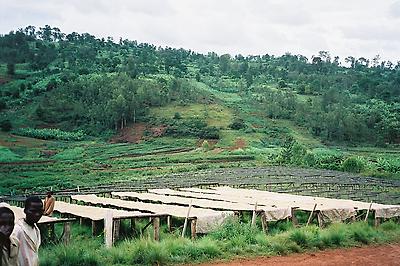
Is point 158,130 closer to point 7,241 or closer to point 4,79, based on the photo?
point 4,79

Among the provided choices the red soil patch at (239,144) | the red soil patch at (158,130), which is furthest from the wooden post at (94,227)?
the red soil patch at (158,130)

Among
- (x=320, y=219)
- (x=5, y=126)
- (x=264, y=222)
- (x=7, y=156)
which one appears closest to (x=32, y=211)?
(x=264, y=222)

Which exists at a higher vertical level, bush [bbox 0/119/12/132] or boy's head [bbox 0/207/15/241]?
boy's head [bbox 0/207/15/241]

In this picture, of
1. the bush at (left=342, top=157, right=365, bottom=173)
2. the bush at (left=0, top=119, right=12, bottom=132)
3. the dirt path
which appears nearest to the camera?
the dirt path

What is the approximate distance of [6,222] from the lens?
4.05 metres

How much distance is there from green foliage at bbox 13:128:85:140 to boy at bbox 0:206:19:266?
5474 cm

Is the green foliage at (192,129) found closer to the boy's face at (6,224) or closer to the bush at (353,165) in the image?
the bush at (353,165)

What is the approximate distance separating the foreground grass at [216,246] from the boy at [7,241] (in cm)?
417

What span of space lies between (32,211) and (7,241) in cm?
42

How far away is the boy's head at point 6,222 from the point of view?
13.3 ft

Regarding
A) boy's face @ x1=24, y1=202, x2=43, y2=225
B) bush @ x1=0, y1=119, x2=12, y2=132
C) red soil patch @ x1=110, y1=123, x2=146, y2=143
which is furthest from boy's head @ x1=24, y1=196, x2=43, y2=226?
bush @ x1=0, y1=119, x2=12, y2=132

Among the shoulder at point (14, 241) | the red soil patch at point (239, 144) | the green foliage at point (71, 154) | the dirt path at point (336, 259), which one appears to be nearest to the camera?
the shoulder at point (14, 241)

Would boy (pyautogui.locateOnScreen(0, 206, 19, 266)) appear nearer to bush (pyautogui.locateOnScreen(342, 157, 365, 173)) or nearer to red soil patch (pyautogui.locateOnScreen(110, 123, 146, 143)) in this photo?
bush (pyautogui.locateOnScreen(342, 157, 365, 173))

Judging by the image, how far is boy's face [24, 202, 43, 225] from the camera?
452 cm
